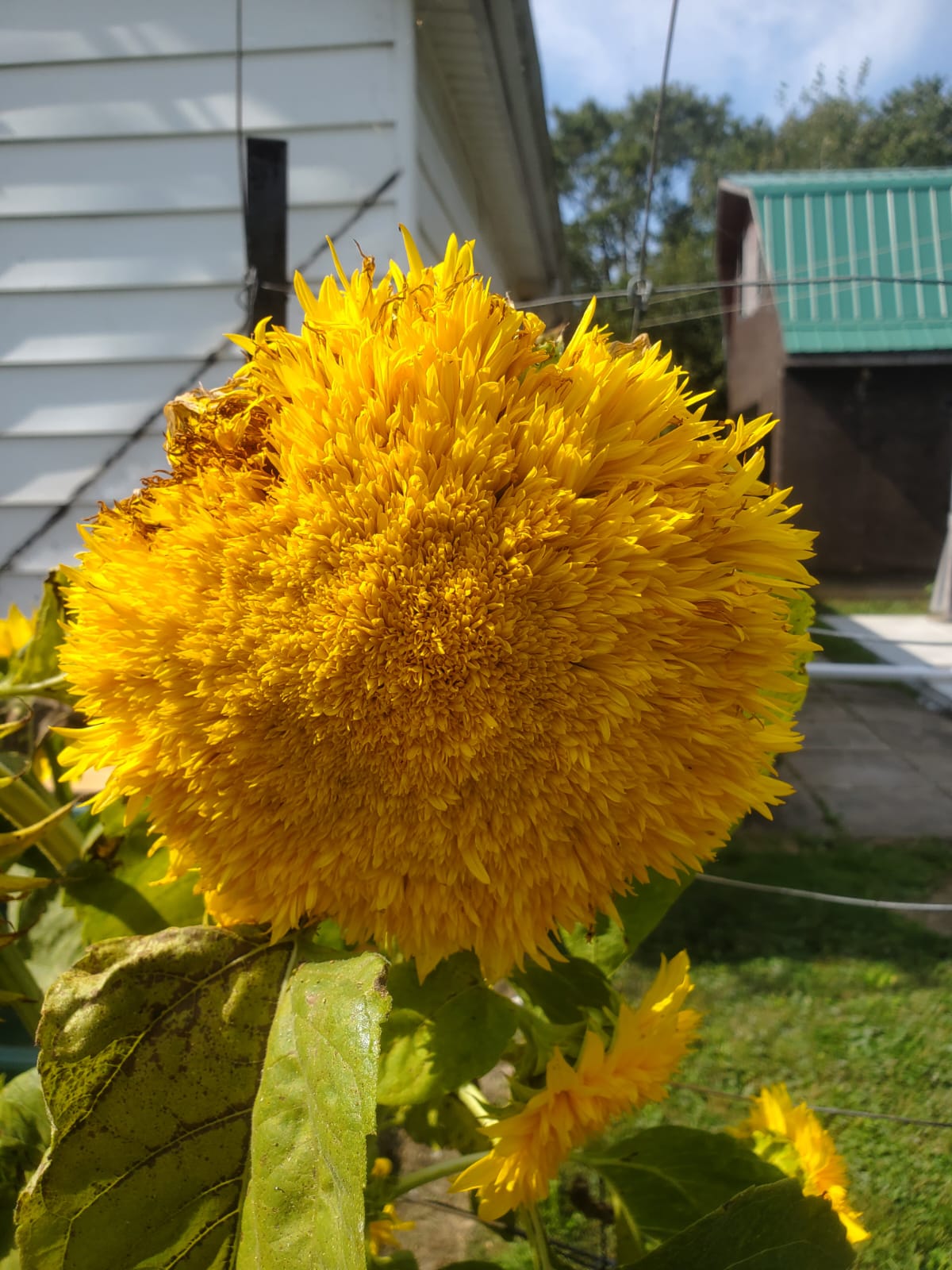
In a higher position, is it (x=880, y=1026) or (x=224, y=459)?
(x=224, y=459)

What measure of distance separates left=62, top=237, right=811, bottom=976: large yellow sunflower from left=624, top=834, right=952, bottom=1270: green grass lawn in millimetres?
529

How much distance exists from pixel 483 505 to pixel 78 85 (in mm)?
2673

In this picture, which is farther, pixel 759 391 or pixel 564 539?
pixel 759 391

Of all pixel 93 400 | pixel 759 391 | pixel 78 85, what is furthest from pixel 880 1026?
pixel 759 391

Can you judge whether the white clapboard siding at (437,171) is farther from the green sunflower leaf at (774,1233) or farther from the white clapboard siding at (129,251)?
the green sunflower leaf at (774,1233)

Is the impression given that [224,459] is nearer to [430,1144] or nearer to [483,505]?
[483,505]

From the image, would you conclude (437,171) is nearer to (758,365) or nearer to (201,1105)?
(201,1105)

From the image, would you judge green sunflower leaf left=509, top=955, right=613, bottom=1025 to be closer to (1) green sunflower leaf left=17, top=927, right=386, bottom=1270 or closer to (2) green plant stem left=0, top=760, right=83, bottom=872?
(1) green sunflower leaf left=17, top=927, right=386, bottom=1270

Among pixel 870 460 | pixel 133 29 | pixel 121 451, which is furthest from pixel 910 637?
pixel 133 29

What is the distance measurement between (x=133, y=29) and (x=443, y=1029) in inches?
107

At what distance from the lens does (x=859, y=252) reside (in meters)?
3.25

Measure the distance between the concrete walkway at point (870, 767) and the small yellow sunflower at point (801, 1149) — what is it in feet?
7.56

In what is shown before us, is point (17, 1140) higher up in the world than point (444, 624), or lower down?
lower down

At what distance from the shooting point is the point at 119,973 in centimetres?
41
